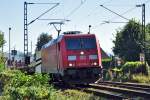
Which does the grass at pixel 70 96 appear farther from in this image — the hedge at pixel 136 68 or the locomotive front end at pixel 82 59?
the hedge at pixel 136 68

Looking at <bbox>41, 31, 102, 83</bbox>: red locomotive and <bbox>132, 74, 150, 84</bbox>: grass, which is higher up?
<bbox>41, 31, 102, 83</bbox>: red locomotive

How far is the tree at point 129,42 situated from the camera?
79.4 meters

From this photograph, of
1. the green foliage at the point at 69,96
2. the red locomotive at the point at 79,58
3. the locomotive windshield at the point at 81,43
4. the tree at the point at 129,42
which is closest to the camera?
the green foliage at the point at 69,96

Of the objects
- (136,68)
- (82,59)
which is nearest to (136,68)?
(136,68)

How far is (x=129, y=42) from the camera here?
83000 mm

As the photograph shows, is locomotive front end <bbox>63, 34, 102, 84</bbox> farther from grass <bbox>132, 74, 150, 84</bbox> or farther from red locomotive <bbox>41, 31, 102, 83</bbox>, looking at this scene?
grass <bbox>132, 74, 150, 84</bbox>

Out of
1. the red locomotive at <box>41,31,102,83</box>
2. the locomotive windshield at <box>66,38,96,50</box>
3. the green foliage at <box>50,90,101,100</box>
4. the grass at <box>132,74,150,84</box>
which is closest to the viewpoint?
the green foliage at <box>50,90,101,100</box>

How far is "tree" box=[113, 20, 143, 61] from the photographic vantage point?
7938 centimetres

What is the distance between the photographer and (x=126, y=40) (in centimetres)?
8500

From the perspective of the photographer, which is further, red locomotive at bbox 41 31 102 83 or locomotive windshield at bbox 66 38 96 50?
locomotive windshield at bbox 66 38 96 50

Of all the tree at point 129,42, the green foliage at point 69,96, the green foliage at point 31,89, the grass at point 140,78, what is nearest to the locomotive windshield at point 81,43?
the green foliage at point 69,96

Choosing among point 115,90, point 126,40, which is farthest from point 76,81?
point 126,40

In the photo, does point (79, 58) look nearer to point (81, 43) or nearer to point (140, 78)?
point (81, 43)

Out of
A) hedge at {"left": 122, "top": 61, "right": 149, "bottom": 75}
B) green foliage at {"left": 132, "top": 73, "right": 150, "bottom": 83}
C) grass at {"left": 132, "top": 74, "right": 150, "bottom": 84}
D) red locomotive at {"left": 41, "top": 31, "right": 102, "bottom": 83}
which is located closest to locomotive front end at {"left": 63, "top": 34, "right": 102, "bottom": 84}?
red locomotive at {"left": 41, "top": 31, "right": 102, "bottom": 83}
